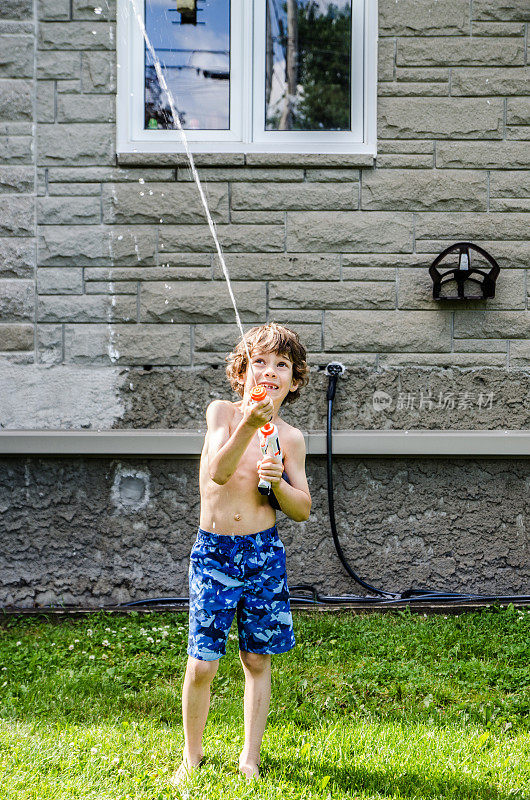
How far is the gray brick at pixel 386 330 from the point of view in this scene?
4.35 meters

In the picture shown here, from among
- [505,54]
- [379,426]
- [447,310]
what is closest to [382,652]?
[379,426]

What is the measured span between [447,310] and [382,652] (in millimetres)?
1937

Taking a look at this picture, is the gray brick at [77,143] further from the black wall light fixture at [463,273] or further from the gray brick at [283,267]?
the black wall light fixture at [463,273]

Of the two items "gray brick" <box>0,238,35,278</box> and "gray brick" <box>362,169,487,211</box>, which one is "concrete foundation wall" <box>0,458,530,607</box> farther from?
"gray brick" <box>362,169,487,211</box>

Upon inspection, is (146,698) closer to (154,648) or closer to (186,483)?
(154,648)

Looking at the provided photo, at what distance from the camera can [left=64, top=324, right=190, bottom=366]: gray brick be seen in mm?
4340

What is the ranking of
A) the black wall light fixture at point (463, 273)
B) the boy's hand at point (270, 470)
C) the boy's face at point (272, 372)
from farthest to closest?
the black wall light fixture at point (463, 273) < the boy's face at point (272, 372) < the boy's hand at point (270, 470)

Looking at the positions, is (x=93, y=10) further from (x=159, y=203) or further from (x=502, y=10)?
(x=502, y=10)

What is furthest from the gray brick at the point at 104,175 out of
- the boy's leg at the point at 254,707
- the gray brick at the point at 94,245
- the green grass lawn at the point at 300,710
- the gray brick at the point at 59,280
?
the boy's leg at the point at 254,707

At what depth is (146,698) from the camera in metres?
3.13

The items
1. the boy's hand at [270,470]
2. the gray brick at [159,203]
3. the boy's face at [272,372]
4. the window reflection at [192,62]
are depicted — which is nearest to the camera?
the boy's hand at [270,470]

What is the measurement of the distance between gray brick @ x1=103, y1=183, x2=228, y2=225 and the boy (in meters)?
1.95

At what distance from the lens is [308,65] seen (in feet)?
14.6

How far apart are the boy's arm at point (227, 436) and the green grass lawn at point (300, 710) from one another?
3.14 feet
